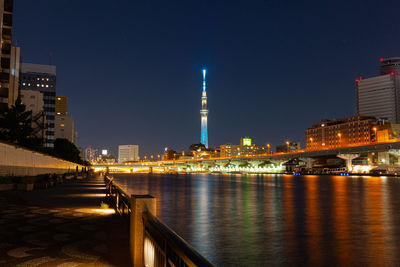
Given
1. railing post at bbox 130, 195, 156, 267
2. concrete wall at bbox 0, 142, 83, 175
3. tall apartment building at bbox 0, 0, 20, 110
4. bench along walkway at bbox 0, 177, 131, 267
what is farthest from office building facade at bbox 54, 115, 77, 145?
railing post at bbox 130, 195, 156, 267

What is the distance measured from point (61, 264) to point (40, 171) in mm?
47908

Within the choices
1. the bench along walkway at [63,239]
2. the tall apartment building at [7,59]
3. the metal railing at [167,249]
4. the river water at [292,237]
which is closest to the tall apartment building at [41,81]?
the tall apartment building at [7,59]


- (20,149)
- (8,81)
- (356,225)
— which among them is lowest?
(356,225)

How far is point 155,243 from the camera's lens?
255 inches

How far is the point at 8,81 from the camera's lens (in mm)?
89500

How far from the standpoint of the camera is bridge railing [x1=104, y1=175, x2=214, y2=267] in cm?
483

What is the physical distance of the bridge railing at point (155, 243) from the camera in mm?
4825

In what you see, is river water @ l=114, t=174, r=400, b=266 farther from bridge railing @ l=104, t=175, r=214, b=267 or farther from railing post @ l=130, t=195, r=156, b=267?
bridge railing @ l=104, t=175, r=214, b=267

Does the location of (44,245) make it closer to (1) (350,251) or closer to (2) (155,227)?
(2) (155,227)

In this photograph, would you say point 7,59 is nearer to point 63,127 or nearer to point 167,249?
point 63,127

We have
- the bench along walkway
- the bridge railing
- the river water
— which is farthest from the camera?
the river water

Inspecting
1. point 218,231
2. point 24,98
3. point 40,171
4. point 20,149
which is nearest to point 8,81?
point 24,98

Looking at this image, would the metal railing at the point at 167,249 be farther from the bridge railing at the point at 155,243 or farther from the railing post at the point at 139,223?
the railing post at the point at 139,223

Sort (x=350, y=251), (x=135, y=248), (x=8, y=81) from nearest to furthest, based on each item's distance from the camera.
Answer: (x=135, y=248)
(x=350, y=251)
(x=8, y=81)
